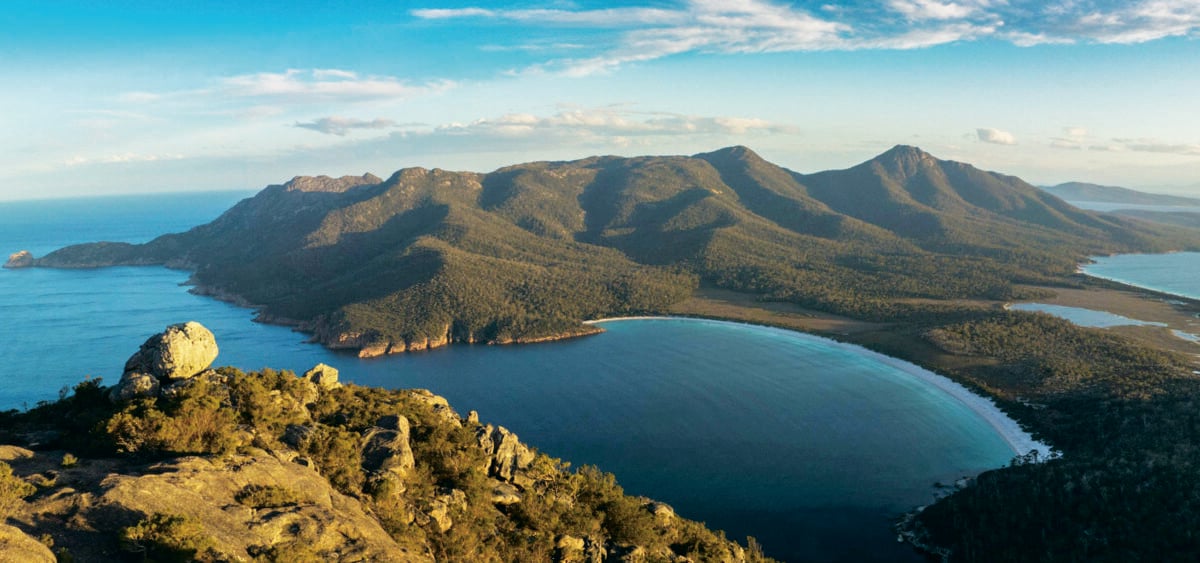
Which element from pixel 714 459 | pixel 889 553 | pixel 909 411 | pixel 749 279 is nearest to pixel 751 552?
pixel 889 553

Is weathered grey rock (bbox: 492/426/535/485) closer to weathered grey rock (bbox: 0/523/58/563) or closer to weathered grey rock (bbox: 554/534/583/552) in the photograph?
weathered grey rock (bbox: 554/534/583/552)

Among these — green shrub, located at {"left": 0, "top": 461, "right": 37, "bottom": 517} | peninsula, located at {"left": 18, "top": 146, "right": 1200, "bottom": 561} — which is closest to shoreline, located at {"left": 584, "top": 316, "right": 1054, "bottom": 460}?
peninsula, located at {"left": 18, "top": 146, "right": 1200, "bottom": 561}

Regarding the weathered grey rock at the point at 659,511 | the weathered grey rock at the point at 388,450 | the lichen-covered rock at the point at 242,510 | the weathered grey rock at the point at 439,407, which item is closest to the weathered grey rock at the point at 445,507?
the weathered grey rock at the point at 388,450

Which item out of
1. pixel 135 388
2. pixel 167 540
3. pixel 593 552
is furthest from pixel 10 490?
pixel 593 552

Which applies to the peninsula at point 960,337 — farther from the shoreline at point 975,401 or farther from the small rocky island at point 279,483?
the small rocky island at point 279,483

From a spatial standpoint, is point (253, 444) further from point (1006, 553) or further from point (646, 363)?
point (646, 363)

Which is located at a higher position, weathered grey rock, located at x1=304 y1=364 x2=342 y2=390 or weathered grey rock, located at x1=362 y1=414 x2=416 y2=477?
weathered grey rock, located at x1=304 y1=364 x2=342 y2=390
